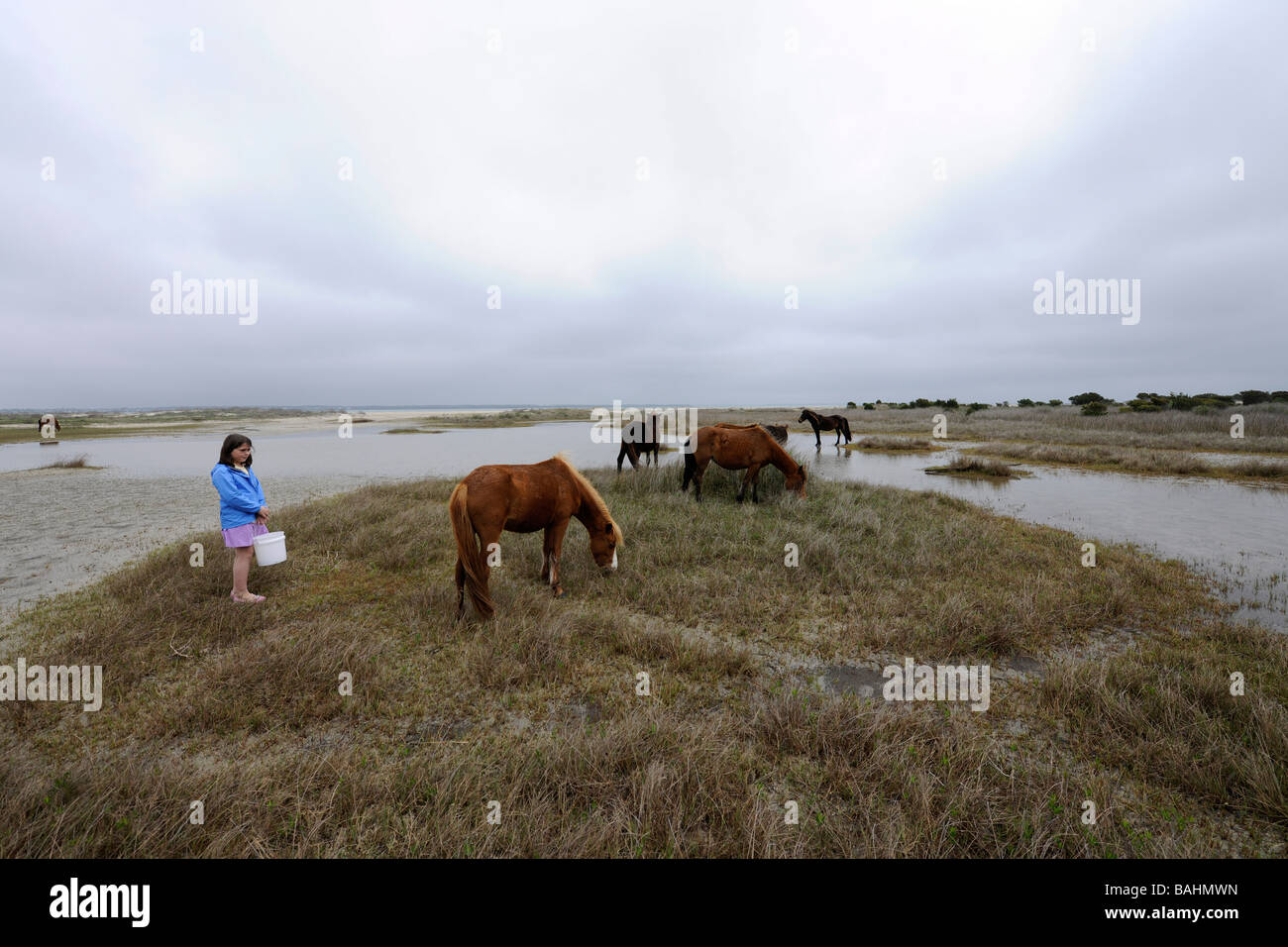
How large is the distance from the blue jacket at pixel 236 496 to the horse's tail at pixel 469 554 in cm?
275

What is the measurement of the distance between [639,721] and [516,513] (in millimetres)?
3135

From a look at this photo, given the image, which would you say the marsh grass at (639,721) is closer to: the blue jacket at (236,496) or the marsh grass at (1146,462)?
the blue jacket at (236,496)

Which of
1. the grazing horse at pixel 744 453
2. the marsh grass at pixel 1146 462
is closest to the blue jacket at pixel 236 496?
the grazing horse at pixel 744 453

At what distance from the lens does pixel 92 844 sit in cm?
221

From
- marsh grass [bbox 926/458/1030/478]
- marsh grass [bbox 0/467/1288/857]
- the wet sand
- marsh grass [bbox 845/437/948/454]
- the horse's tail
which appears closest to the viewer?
marsh grass [bbox 0/467/1288/857]

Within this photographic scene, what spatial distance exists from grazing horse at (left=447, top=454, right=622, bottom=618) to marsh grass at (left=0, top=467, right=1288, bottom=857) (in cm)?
52

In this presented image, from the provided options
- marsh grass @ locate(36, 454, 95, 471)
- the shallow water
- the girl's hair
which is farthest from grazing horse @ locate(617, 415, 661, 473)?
marsh grass @ locate(36, 454, 95, 471)

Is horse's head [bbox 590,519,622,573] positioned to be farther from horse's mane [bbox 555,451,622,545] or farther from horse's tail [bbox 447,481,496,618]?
horse's tail [bbox 447,481,496,618]

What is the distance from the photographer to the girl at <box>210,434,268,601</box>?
5.63 meters

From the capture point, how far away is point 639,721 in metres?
3.34

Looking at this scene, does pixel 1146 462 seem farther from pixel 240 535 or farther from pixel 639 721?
pixel 240 535

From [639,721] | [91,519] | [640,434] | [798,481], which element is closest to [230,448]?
[639,721]
